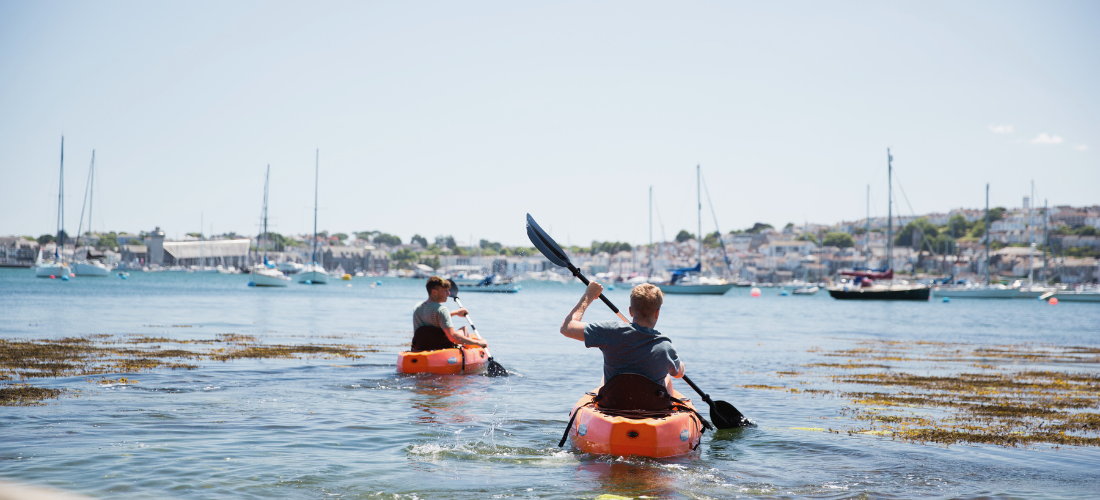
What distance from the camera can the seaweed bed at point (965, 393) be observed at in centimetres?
1044

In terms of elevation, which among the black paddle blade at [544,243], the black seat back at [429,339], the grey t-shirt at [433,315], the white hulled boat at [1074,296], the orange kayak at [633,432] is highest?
the black paddle blade at [544,243]

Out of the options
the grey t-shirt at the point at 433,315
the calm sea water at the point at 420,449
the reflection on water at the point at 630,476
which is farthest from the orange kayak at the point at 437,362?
the reflection on water at the point at 630,476

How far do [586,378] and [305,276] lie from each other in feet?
Result: 291

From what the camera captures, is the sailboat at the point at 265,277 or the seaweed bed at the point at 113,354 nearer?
the seaweed bed at the point at 113,354

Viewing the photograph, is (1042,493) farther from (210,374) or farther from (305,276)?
(305,276)

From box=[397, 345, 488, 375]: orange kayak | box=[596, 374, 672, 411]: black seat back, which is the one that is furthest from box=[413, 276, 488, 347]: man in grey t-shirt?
box=[596, 374, 672, 411]: black seat back

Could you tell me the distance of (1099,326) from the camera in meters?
44.3

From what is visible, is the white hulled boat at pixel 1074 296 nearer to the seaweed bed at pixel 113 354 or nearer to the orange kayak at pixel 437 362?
the seaweed bed at pixel 113 354

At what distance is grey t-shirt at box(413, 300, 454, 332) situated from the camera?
1444 centimetres

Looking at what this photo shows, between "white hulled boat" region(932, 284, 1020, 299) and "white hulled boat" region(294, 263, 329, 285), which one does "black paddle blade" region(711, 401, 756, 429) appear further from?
"white hulled boat" region(932, 284, 1020, 299)

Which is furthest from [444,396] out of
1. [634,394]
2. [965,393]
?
[965,393]

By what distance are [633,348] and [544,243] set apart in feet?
10.4

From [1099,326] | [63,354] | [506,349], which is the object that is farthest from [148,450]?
[1099,326]

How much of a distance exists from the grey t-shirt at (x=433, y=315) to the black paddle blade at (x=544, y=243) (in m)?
4.03
